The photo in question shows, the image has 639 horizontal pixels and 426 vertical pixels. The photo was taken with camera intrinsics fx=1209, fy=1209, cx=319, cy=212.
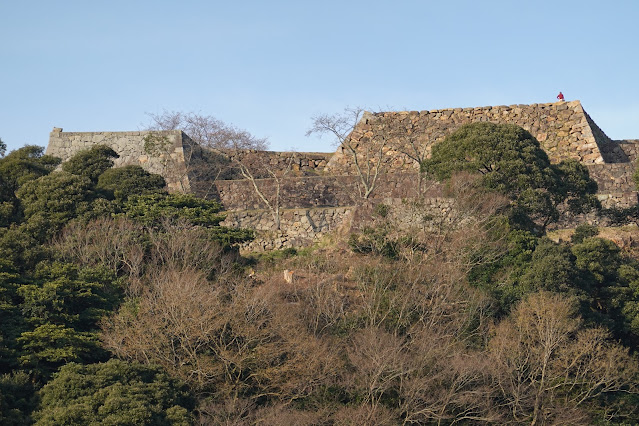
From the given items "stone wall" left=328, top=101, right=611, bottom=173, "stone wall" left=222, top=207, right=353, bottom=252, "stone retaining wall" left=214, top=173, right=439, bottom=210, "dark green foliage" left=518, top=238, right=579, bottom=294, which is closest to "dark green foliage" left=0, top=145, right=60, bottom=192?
"stone retaining wall" left=214, top=173, right=439, bottom=210

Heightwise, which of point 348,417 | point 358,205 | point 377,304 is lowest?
point 348,417

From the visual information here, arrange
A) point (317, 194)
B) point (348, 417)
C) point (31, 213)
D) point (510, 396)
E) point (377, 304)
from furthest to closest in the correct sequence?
point (317, 194) → point (31, 213) → point (377, 304) → point (510, 396) → point (348, 417)

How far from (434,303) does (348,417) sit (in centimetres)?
465

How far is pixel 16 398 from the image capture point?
21781 mm

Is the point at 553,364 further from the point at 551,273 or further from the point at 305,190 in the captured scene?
the point at 305,190

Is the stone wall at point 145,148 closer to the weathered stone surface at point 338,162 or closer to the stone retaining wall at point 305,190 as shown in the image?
the weathered stone surface at point 338,162

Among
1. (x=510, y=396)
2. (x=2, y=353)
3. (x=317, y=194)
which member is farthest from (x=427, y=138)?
(x=2, y=353)

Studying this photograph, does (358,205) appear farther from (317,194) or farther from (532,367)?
(532,367)

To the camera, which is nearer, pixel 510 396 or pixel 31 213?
pixel 510 396

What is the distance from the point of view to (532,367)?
24812 mm

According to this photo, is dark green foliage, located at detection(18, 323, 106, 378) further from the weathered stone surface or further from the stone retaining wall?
the stone retaining wall

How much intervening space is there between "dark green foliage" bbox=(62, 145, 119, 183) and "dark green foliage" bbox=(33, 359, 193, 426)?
11.7 metres

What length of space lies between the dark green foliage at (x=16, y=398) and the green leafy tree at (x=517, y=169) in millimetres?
13223

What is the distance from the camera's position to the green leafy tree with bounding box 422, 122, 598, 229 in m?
30.9
